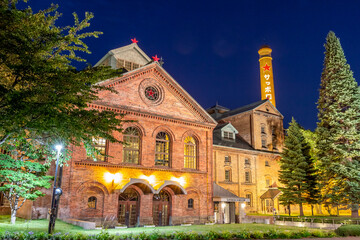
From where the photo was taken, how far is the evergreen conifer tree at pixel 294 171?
33.8 meters

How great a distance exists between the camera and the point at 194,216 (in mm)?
27219

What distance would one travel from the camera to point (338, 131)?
1177 inches

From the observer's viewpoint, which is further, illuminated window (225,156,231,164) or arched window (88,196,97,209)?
illuminated window (225,156,231,164)

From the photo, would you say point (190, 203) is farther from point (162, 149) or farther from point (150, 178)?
point (162, 149)

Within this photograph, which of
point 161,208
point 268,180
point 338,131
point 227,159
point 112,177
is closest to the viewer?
point 112,177

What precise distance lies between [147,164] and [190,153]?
16.8 ft

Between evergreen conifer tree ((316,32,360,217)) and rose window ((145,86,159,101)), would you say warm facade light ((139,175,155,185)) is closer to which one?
rose window ((145,86,159,101))

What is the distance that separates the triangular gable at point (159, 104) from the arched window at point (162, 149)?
201 cm

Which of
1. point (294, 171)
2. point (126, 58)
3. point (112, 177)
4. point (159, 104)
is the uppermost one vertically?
point (126, 58)

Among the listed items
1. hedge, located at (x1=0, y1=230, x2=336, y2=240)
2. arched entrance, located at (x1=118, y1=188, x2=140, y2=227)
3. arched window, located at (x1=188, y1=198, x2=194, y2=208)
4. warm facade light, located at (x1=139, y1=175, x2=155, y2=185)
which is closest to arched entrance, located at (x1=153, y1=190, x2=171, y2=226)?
warm facade light, located at (x1=139, y1=175, x2=155, y2=185)

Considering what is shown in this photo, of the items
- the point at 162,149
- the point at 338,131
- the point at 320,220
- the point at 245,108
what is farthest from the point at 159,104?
the point at 245,108

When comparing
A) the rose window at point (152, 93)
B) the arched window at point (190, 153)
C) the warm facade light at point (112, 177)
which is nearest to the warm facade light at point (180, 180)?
the arched window at point (190, 153)

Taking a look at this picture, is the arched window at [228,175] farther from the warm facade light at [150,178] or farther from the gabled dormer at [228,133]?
the warm facade light at [150,178]

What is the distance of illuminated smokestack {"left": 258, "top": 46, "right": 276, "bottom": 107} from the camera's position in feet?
207
